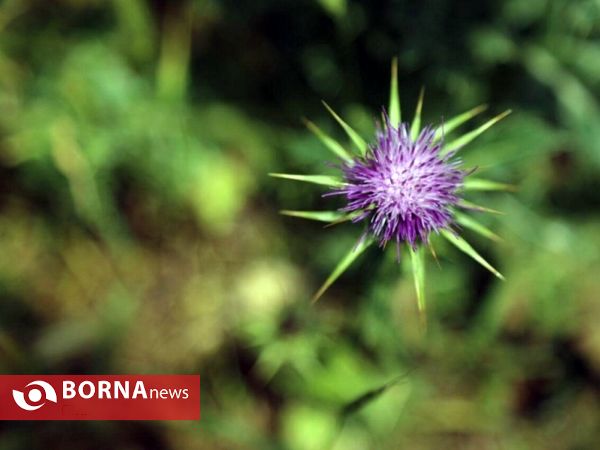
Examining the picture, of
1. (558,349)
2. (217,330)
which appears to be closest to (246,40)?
(217,330)

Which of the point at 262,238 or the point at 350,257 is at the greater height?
the point at 262,238

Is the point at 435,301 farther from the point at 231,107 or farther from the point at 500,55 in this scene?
the point at 231,107

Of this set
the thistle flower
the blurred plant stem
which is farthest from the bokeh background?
the thistle flower

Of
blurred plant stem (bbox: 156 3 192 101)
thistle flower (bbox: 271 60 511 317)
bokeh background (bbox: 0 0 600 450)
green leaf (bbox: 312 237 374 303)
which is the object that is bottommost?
green leaf (bbox: 312 237 374 303)

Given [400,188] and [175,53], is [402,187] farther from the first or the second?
[175,53]

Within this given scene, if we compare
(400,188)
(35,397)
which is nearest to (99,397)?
(35,397)

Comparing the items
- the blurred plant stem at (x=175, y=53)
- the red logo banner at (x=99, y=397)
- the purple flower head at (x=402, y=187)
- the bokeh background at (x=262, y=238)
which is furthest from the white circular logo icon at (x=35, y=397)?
the purple flower head at (x=402, y=187)

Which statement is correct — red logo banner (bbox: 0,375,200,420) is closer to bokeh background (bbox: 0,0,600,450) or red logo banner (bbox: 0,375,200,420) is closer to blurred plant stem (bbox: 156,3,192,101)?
bokeh background (bbox: 0,0,600,450)
